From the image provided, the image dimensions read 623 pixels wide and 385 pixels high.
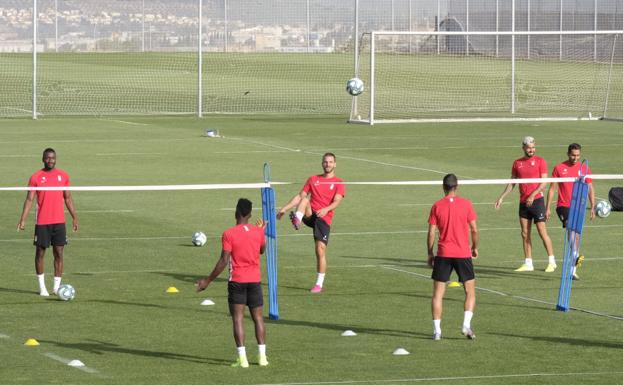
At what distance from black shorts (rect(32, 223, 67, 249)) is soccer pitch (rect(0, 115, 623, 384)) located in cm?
75

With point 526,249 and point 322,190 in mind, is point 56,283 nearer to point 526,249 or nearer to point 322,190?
point 322,190

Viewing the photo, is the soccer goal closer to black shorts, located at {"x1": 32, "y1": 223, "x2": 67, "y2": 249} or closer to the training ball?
the training ball

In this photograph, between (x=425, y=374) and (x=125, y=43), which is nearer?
(x=425, y=374)

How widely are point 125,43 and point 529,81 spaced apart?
27.5 meters

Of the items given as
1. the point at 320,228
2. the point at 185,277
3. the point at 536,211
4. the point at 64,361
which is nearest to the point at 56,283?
the point at 185,277

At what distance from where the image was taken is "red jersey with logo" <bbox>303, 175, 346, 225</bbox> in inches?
786

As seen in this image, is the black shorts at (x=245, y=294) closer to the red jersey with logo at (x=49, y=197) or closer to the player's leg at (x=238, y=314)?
the player's leg at (x=238, y=314)

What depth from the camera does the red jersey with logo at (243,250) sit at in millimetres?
14945

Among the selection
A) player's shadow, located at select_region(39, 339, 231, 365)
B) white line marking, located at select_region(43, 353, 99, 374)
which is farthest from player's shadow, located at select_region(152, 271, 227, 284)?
white line marking, located at select_region(43, 353, 99, 374)

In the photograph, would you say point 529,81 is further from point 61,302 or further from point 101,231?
point 61,302

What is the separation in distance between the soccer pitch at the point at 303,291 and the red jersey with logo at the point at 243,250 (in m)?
0.95

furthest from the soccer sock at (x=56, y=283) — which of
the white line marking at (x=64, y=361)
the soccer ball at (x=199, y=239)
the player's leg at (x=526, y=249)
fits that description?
the player's leg at (x=526, y=249)

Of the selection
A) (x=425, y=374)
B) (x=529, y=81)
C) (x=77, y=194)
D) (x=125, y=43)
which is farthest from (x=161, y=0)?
(x=425, y=374)

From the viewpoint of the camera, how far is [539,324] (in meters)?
17.4
